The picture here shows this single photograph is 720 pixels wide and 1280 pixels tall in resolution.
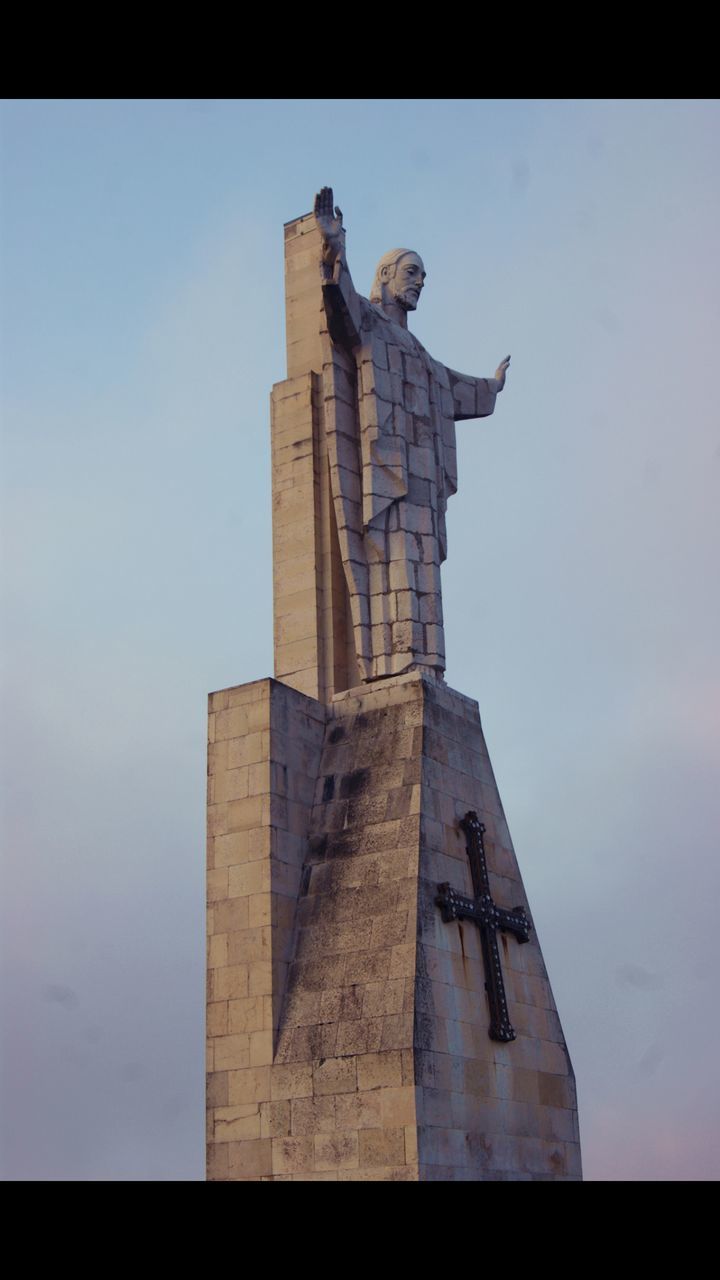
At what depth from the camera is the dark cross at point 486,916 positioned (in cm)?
1217

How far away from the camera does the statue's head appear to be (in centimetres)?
1486

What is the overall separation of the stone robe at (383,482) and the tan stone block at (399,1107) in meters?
3.83

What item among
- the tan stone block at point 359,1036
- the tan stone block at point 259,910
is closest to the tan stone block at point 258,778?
the tan stone block at point 259,910

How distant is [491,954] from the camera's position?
12445 mm

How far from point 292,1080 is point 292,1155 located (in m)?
0.54

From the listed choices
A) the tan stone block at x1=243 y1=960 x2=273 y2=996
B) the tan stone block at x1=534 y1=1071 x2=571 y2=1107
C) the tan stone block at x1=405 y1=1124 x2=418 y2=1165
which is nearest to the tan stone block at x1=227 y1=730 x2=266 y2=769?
the tan stone block at x1=243 y1=960 x2=273 y2=996

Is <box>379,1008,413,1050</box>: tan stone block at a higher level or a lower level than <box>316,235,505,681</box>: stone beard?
lower

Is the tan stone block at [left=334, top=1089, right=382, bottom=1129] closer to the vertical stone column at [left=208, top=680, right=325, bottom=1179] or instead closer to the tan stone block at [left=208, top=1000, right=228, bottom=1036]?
the vertical stone column at [left=208, top=680, right=325, bottom=1179]

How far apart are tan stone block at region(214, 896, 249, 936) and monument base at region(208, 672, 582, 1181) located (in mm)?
16

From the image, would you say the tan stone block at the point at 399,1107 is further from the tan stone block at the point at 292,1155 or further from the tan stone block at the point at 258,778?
the tan stone block at the point at 258,778

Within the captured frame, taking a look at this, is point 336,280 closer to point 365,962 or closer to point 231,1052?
point 365,962
